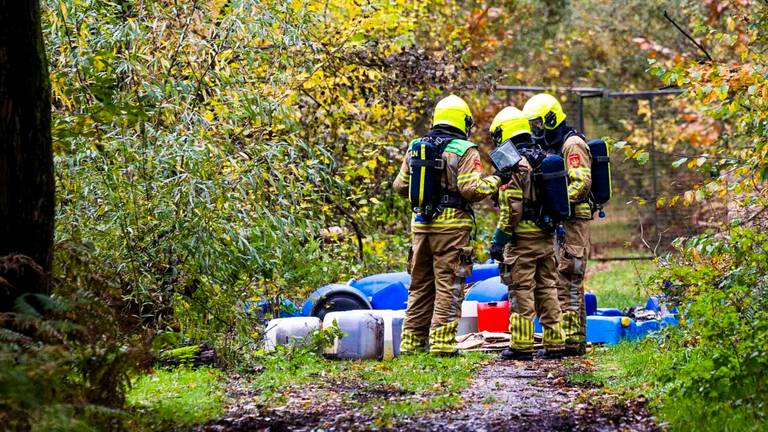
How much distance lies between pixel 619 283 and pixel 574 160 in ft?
27.3

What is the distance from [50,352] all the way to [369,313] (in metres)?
5.19

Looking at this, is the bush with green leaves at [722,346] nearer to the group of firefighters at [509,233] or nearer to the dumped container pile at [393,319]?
the dumped container pile at [393,319]

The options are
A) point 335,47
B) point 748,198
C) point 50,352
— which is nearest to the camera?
point 50,352

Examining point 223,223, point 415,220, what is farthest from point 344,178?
point 223,223

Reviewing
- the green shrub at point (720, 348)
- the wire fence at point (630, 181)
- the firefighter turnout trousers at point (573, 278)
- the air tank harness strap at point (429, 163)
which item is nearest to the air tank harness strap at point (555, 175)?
the firefighter turnout trousers at point (573, 278)

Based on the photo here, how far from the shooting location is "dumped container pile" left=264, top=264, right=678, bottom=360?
9.75 m

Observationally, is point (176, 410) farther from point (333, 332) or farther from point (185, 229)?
point (333, 332)

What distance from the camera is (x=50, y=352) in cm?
488

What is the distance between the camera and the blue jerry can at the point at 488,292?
1139cm

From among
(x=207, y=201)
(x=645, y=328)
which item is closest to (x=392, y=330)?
(x=645, y=328)

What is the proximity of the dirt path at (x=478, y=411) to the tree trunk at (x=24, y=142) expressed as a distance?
1.44 metres

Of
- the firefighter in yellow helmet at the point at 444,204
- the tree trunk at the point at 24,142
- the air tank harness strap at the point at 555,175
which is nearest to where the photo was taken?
the tree trunk at the point at 24,142

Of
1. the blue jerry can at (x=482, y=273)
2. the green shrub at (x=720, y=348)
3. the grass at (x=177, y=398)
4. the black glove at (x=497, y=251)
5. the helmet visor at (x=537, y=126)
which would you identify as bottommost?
the grass at (x=177, y=398)

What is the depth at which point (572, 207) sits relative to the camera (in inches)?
411
